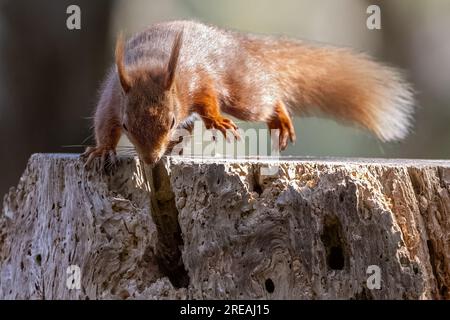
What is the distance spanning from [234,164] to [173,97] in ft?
2.09

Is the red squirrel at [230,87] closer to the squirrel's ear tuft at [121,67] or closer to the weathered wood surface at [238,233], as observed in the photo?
the squirrel's ear tuft at [121,67]

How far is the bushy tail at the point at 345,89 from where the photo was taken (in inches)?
156

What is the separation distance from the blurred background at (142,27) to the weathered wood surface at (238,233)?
0.51 meters

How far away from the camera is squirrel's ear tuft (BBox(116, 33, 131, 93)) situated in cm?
293

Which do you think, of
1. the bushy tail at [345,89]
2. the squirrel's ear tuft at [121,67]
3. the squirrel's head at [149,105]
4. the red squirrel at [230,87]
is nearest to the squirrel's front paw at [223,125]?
the red squirrel at [230,87]

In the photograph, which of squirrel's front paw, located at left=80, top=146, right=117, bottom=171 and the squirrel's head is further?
the squirrel's head

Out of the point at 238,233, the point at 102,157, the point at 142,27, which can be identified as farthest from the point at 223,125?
the point at 142,27

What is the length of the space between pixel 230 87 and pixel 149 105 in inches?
31.8

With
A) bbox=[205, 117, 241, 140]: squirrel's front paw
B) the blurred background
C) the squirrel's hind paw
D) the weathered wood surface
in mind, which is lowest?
the weathered wood surface

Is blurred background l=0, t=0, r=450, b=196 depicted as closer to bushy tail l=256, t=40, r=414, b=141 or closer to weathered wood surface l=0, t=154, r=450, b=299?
bushy tail l=256, t=40, r=414, b=141

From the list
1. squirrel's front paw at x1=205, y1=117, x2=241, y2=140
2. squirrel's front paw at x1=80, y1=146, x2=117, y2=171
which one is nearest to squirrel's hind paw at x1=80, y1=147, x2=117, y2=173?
squirrel's front paw at x1=80, y1=146, x2=117, y2=171

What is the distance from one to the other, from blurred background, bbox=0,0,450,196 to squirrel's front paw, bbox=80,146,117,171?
218 mm

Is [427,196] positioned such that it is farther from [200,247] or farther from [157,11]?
[157,11]

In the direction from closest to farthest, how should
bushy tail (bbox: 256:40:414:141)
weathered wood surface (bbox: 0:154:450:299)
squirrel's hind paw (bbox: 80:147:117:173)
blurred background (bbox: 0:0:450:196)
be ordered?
weathered wood surface (bbox: 0:154:450:299)
squirrel's hind paw (bbox: 80:147:117:173)
bushy tail (bbox: 256:40:414:141)
blurred background (bbox: 0:0:450:196)
